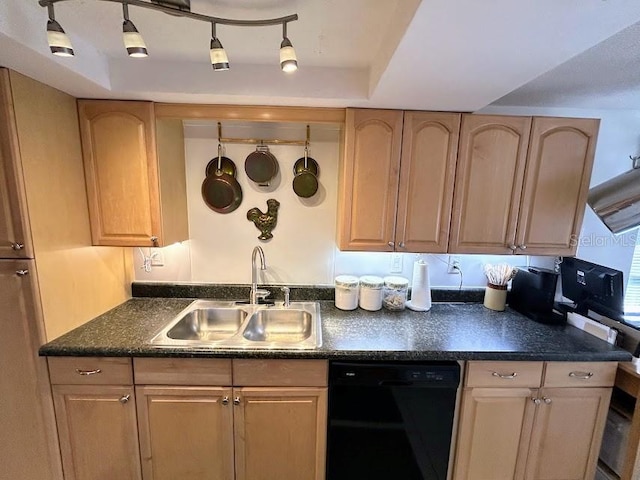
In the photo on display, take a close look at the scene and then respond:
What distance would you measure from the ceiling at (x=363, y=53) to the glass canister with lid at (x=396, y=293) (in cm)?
100

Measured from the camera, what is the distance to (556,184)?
5.36 feet

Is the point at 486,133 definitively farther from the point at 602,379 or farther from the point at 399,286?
the point at 602,379

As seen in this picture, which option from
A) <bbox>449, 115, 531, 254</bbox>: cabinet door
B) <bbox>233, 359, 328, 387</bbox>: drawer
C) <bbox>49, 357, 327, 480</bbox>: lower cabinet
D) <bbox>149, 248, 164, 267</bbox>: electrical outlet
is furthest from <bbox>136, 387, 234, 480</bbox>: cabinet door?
<bbox>449, 115, 531, 254</bbox>: cabinet door

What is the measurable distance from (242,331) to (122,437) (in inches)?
28.1

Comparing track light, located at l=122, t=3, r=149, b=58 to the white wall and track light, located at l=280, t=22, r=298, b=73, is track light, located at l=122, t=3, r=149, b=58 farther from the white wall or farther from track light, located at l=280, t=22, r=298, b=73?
the white wall

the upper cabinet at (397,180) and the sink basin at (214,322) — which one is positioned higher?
the upper cabinet at (397,180)

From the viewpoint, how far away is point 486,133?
160 cm

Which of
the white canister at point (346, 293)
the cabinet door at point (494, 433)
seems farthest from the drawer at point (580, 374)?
the white canister at point (346, 293)

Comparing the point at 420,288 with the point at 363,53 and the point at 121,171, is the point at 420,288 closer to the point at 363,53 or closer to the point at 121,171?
the point at 363,53

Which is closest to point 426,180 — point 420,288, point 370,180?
point 370,180

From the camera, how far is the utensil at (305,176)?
6.02ft

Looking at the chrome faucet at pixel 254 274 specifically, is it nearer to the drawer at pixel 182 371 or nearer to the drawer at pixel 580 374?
the drawer at pixel 182 371

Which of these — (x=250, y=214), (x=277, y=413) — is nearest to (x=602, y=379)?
(x=277, y=413)

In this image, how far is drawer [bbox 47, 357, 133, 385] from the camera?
136 centimetres
